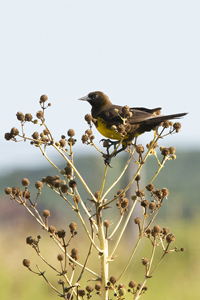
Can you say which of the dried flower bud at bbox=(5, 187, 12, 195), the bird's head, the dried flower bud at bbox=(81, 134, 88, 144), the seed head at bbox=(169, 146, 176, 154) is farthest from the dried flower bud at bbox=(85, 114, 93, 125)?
the bird's head

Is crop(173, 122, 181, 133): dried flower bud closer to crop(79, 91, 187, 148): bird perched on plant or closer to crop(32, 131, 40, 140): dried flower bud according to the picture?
crop(79, 91, 187, 148): bird perched on plant

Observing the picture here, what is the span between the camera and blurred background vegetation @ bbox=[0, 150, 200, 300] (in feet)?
27.2

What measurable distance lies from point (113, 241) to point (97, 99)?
527cm

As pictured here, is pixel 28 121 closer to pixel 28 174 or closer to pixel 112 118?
pixel 112 118

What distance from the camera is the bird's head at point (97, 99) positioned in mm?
3561

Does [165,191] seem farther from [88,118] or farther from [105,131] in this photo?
[105,131]

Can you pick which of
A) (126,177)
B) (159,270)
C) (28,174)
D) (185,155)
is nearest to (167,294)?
(159,270)

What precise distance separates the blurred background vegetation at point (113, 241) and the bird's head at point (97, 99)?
333 cm

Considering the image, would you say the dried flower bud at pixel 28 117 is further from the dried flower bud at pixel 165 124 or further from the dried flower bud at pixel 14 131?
the dried flower bud at pixel 165 124

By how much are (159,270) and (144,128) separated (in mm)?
6755

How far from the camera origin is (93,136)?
262cm

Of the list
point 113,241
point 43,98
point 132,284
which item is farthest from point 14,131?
point 113,241

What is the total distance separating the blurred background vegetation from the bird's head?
3335 millimetres

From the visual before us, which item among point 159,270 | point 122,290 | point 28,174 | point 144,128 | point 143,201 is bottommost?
point 159,270
